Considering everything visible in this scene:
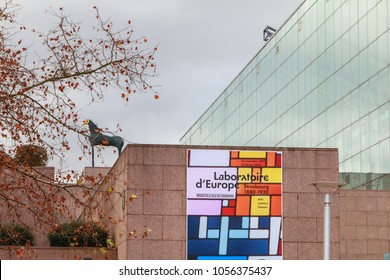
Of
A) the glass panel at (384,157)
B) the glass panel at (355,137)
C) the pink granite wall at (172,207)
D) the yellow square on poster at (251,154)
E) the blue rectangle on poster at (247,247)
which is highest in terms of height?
the glass panel at (355,137)

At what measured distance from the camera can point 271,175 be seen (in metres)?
34.3

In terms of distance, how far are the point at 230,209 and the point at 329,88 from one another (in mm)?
23584

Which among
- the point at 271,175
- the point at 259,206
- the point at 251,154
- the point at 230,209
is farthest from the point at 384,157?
the point at 230,209

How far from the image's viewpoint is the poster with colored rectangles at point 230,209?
33.7 meters

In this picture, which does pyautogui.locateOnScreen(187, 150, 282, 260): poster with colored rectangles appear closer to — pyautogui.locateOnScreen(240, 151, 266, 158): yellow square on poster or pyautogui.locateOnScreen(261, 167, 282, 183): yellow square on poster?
pyautogui.locateOnScreen(261, 167, 282, 183): yellow square on poster

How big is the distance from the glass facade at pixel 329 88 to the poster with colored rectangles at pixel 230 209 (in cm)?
1484

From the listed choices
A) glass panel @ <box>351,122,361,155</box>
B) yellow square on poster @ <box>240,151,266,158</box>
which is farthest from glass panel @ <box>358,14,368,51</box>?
yellow square on poster @ <box>240,151,266,158</box>

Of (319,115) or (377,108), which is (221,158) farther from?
(319,115)

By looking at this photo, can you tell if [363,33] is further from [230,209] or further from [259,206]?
[230,209]

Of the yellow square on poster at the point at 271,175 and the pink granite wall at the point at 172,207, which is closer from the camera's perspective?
the pink granite wall at the point at 172,207

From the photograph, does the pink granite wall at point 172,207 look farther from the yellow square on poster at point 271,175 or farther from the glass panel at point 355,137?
the glass panel at point 355,137

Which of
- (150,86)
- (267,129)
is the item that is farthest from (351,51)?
(150,86)

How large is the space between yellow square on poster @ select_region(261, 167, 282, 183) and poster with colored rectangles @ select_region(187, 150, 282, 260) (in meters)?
0.02

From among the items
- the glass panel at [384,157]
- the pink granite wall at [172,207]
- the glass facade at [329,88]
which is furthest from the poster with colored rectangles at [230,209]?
the glass facade at [329,88]
